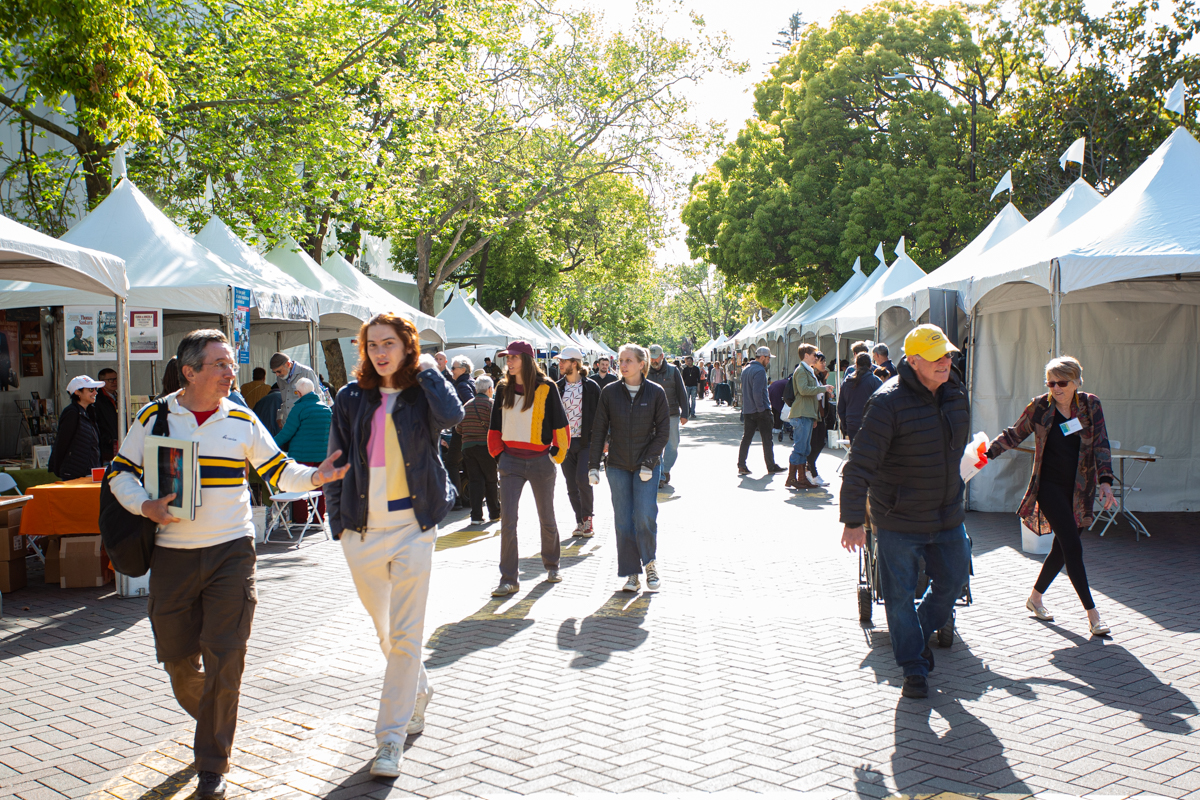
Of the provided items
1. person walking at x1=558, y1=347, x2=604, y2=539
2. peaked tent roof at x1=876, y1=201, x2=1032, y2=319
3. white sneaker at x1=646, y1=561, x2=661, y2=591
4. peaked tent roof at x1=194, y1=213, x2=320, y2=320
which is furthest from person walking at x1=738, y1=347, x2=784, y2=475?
white sneaker at x1=646, y1=561, x2=661, y2=591

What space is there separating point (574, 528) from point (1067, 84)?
20152 mm

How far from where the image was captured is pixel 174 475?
362 centimetres

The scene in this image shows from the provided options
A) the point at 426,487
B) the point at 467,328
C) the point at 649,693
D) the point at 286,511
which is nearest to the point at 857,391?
the point at 649,693

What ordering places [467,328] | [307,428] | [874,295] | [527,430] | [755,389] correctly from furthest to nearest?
[467,328] < [874,295] < [755,389] < [307,428] < [527,430]

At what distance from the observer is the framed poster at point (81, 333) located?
8.36 m

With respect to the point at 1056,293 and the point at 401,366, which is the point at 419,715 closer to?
the point at 401,366

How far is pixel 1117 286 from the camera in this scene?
10.3 m

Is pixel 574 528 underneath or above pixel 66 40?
underneath

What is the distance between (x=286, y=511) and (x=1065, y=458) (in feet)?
25.7

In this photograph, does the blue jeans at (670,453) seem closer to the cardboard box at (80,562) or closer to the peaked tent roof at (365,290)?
the peaked tent roof at (365,290)

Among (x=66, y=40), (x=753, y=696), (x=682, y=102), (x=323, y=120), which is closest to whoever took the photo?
(x=753, y=696)

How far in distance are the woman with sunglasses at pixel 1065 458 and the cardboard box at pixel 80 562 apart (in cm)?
685

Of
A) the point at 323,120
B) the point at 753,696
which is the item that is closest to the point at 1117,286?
the point at 753,696

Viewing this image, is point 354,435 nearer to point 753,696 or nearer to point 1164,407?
point 753,696
